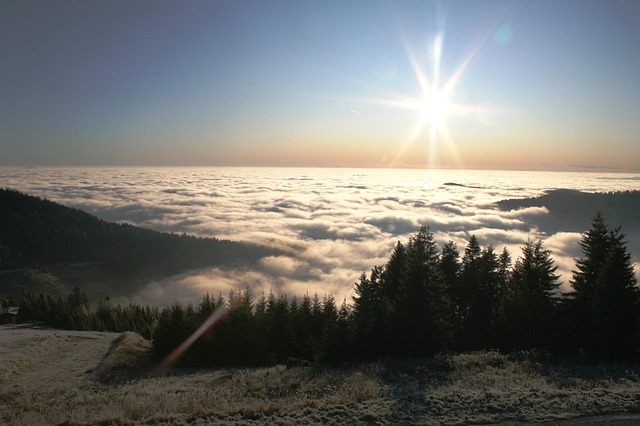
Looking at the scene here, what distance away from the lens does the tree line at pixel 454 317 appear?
2006 cm

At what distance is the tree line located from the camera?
65.8ft

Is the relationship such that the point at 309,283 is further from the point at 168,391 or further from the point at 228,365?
the point at 168,391

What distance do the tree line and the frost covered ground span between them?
3232 millimetres

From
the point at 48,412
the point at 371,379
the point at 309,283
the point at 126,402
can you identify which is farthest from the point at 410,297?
the point at 309,283

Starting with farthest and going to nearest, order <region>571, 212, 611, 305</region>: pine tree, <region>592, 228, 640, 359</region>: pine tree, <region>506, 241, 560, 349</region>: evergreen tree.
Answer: <region>571, 212, 611, 305</region>: pine tree < <region>506, 241, 560, 349</region>: evergreen tree < <region>592, 228, 640, 359</region>: pine tree

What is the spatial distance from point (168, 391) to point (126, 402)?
346 cm

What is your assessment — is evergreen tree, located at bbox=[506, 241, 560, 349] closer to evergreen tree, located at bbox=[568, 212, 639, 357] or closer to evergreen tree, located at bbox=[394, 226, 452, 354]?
evergreen tree, located at bbox=[568, 212, 639, 357]

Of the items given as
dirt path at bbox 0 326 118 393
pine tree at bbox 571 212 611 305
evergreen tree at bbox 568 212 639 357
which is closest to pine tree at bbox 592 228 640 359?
evergreen tree at bbox 568 212 639 357

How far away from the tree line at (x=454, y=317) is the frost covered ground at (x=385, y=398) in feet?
10.6

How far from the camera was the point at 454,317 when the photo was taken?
29.8m

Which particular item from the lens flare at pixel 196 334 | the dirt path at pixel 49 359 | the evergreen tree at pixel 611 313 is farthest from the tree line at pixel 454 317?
the dirt path at pixel 49 359

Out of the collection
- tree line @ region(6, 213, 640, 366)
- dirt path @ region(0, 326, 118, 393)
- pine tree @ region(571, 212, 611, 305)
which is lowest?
dirt path @ region(0, 326, 118, 393)

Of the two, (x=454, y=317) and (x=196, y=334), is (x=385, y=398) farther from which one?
(x=196, y=334)

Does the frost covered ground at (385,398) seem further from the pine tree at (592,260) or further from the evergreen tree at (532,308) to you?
the pine tree at (592,260)
